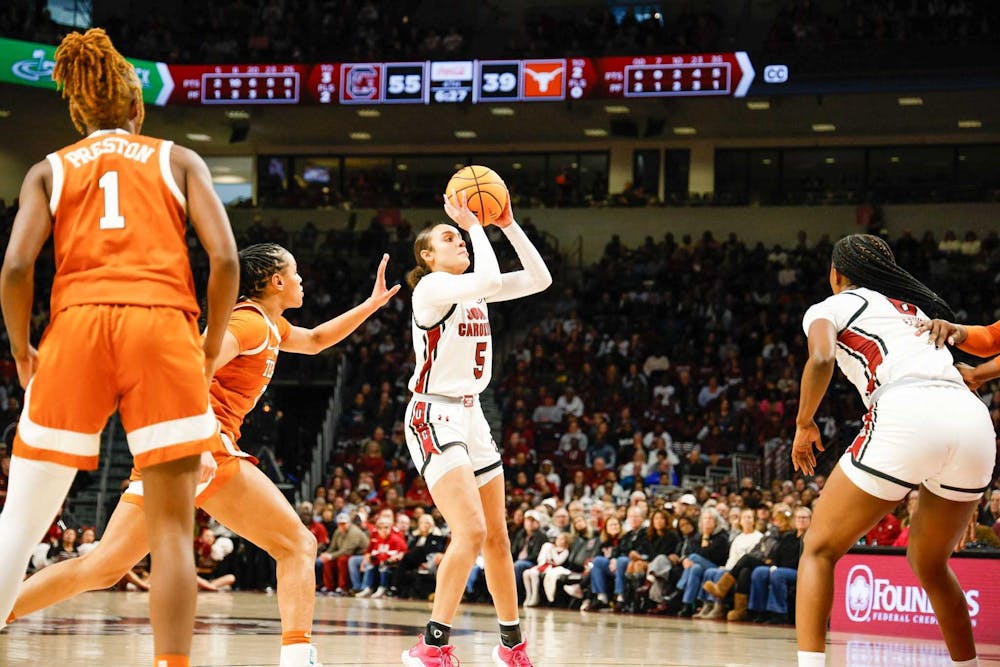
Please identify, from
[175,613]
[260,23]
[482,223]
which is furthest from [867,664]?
[260,23]

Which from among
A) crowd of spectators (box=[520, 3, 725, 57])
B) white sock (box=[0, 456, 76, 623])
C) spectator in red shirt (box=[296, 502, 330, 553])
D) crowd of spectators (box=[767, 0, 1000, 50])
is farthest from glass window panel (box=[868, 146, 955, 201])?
white sock (box=[0, 456, 76, 623])

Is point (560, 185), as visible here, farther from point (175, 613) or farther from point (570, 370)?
point (175, 613)

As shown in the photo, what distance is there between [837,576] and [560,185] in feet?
60.8

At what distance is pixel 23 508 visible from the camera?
3990mm

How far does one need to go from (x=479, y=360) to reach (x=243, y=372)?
1242 millimetres

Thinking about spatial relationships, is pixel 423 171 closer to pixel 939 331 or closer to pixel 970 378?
pixel 970 378

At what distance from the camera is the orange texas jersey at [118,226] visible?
12.8ft

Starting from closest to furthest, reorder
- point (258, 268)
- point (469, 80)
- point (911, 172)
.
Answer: point (258, 268) < point (469, 80) < point (911, 172)

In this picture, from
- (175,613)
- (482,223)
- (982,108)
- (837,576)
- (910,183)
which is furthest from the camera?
(910,183)

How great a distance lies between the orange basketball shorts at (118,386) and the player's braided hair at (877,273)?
293cm

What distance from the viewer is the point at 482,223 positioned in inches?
272

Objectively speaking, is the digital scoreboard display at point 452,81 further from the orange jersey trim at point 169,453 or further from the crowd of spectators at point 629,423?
the orange jersey trim at point 169,453

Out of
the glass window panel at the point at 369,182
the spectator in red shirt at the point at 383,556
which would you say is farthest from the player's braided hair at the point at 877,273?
the glass window panel at the point at 369,182

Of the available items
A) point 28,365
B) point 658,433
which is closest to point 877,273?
point 28,365
